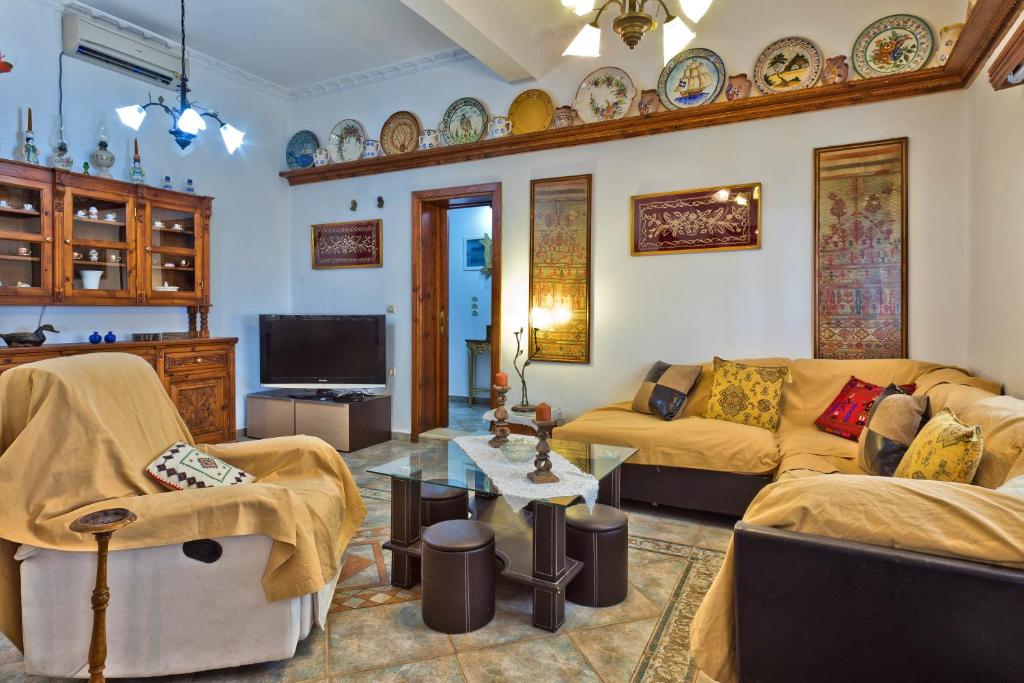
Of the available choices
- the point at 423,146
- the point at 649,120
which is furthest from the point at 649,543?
the point at 423,146

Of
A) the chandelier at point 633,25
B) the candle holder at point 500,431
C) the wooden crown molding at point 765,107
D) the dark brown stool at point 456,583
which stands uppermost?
the wooden crown molding at point 765,107

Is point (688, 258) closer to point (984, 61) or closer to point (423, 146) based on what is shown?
point (984, 61)

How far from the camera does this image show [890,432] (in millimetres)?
2477

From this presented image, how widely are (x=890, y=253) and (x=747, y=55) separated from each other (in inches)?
63.8

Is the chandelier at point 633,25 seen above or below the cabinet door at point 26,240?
above

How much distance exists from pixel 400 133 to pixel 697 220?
282 cm

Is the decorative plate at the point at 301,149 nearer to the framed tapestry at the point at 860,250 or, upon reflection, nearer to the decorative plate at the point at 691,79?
the decorative plate at the point at 691,79

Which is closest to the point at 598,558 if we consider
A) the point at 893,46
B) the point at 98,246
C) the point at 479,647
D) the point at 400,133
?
the point at 479,647

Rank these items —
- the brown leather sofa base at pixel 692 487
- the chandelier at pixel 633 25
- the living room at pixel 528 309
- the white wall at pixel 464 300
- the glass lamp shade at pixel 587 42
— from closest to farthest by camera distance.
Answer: the living room at pixel 528 309
the chandelier at pixel 633 25
the glass lamp shade at pixel 587 42
the brown leather sofa base at pixel 692 487
the white wall at pixel 464 300

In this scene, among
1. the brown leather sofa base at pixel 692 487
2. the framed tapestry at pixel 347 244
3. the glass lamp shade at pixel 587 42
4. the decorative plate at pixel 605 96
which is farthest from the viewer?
the framed tapestry at pixel 347 244

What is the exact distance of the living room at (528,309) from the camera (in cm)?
178

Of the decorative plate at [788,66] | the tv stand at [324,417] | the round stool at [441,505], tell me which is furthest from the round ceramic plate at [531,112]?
Answer: the round stool at [441,505]

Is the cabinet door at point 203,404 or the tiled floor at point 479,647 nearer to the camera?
the tiled floor at point 479,647

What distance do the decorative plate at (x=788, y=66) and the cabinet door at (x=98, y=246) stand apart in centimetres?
461
